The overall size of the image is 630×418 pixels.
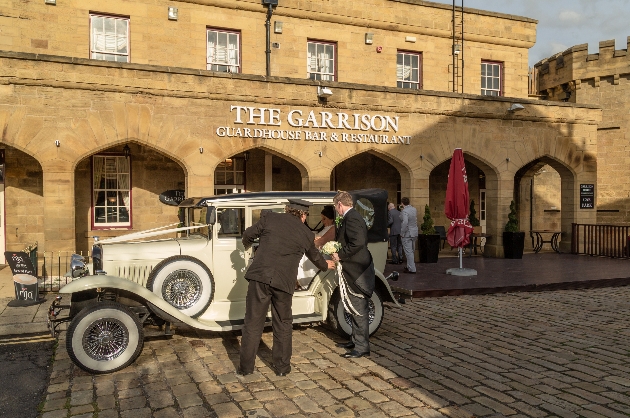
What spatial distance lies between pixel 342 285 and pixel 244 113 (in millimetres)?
8566

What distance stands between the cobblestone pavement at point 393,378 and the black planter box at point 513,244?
8.18 meters

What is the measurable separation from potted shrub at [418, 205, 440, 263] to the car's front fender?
9.81 metres

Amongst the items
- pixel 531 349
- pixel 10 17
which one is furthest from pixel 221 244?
pixel 10 17

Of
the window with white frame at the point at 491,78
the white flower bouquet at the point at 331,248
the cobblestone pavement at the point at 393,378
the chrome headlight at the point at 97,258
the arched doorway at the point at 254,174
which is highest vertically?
the window with white frame at the point at 491,78

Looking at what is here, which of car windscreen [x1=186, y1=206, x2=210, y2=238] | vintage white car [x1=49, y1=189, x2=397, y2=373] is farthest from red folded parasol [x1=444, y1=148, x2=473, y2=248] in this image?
car windscreen [x1=186, y1=206, x2=210, y2=238]

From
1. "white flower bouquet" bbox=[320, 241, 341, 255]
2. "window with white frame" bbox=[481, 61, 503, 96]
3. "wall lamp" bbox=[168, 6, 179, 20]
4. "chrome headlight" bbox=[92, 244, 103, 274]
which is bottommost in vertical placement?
"chrome headlight" bbox=[92, 244, 103, 274]

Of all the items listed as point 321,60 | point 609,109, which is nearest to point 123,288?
point 321,60

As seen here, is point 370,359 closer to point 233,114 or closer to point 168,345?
point 168,345

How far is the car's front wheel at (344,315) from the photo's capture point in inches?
268

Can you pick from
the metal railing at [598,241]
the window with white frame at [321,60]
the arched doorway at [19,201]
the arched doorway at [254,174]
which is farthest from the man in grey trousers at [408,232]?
the arched doorway at [19,201]

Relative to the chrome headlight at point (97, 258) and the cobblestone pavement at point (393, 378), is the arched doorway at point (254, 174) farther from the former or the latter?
the chrome headlight at point (97, 258)

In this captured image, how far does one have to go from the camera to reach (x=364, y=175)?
721 inches

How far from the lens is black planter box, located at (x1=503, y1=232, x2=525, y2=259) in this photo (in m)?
15.8

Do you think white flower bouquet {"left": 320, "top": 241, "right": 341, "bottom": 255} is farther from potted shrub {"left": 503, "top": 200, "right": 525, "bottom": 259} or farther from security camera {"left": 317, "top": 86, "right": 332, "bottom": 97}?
potted shrub {"left": 503, "top": 200, "right": 525, "bottom": 259}
